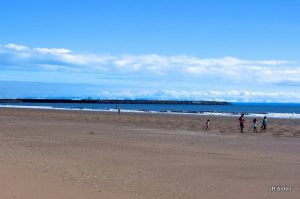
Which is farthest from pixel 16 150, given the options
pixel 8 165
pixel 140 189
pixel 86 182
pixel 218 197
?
pixel 218 197

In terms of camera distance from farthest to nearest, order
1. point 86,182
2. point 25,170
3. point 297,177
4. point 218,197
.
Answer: point 297,177
point 25,170
point 86,182
point 218,197

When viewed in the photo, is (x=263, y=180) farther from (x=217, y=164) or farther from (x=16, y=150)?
(x=16, y=150)

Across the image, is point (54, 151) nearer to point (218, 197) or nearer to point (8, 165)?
point (8, 165)

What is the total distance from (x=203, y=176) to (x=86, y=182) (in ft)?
10.6

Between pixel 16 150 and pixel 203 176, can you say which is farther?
pixel 16 150

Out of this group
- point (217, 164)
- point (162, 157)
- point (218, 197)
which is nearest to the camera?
point (218, 197)

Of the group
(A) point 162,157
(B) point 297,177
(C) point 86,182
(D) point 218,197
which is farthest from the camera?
(A) point 162,157

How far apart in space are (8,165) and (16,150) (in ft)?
14.2

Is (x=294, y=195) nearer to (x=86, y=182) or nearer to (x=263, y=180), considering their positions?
(x=263, y=180)

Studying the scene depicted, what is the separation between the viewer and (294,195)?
10.6m

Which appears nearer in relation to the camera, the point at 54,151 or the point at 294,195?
the point at 294,195

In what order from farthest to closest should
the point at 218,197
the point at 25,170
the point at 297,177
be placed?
the point at 297,177 < the point at 25,170 < the point at 218,197

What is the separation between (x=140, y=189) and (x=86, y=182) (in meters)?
1.31

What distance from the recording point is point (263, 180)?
12539 mm
